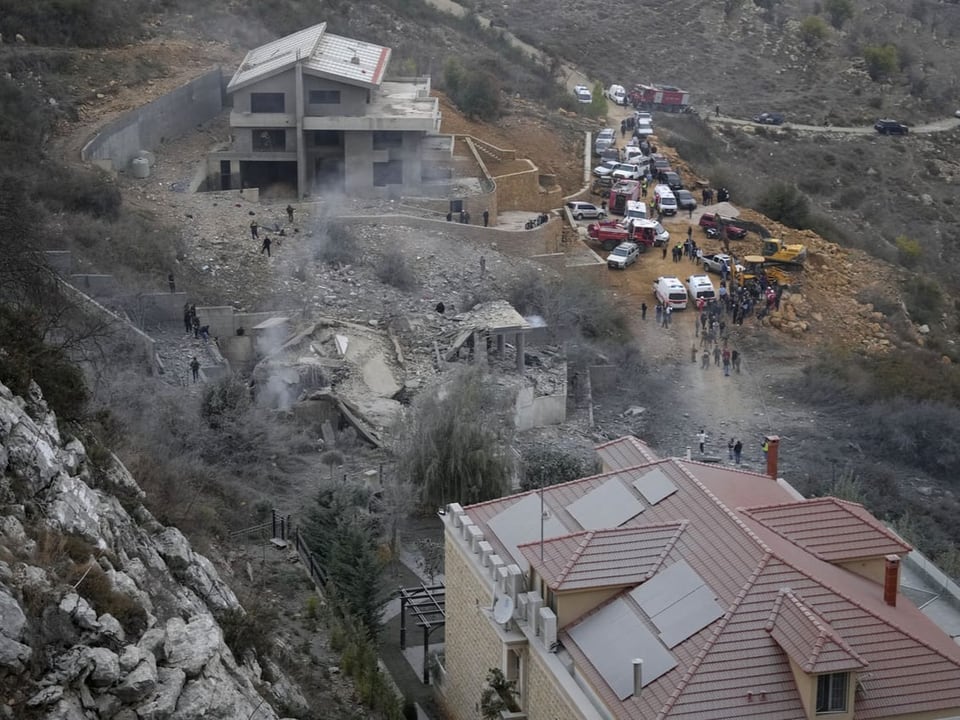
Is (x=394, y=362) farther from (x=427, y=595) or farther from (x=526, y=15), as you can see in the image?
(x=526, y=15)

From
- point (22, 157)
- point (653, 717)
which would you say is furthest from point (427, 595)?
point (22, 157)

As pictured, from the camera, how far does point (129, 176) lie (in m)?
46.6

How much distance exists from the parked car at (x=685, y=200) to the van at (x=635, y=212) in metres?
2.29

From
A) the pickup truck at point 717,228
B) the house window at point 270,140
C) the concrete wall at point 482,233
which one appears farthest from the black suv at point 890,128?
the house window at point 270,140

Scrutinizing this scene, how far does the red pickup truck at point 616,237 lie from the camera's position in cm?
4894

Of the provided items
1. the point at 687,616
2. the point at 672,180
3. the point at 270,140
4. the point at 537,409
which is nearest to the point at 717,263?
the point at 672,180

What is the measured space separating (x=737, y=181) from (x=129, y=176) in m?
24.9

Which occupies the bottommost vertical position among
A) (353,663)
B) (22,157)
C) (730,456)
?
(730,456)

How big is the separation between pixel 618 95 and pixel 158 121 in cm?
2864

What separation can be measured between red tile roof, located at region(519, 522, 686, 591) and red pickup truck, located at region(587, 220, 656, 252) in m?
29.6

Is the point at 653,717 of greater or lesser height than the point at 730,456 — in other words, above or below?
above

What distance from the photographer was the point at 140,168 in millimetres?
46750

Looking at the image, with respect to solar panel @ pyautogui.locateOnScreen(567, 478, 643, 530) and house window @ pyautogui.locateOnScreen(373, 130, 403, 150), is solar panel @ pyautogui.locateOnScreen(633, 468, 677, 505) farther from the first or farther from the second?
house window @ pyautogui.locateOnScreen(373, 130, 403, 150)

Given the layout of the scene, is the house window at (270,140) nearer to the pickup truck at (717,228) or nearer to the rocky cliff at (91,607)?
the pickup truck at (717,228)
